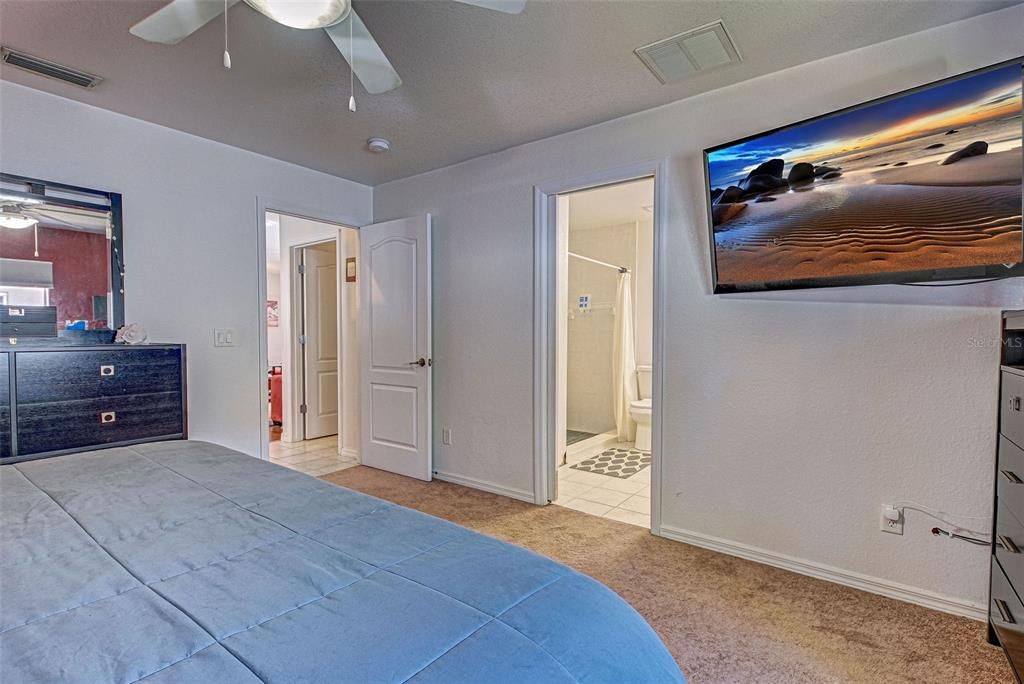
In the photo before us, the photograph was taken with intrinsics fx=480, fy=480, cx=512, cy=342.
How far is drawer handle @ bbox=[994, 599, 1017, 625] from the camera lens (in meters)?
1.60

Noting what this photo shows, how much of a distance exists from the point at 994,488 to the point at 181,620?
103 inches

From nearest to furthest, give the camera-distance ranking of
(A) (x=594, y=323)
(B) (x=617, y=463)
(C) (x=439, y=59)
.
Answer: (C) (x=439, y=59) < (B) (x=617, y=463) < (A) (x=594, y=323)

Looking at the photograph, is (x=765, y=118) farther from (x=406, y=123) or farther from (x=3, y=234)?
(x=3, y=234)

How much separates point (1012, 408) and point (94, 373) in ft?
12.3

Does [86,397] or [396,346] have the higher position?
[396,346]

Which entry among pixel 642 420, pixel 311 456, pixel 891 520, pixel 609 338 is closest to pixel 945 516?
pixel 891 520

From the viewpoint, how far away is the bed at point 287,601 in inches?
25.5

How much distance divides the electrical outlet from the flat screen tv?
985 mm

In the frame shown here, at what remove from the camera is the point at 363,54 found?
5.38 feet

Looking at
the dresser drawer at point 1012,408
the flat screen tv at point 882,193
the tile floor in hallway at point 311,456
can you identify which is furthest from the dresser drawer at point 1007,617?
the tile floor in hallway at point 311,456

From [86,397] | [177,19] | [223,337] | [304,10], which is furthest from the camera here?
[223,337]

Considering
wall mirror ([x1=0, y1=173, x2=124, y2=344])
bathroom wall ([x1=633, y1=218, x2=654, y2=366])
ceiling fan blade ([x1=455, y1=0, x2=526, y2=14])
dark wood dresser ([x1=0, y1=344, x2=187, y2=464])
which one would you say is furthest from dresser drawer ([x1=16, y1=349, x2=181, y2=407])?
bathroom wall ([x1=633, y1=218, x2=654, y2=366])

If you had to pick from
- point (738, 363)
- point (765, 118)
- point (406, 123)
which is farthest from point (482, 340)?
point (765, 118)

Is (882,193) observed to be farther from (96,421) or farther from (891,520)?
(96,421)
